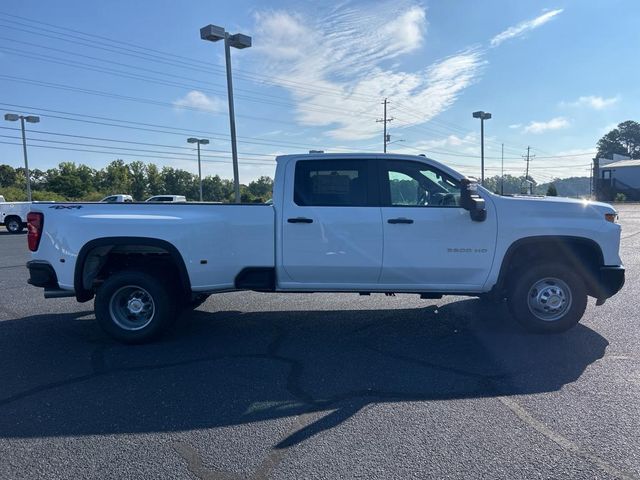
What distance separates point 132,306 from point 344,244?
98.9 inches

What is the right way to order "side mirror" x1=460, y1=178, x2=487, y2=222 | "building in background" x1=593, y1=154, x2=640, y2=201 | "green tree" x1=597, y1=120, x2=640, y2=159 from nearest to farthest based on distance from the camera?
1. "side mirror" x1=460, y1=178, x2=487, y2=222
2. "building in background" x1=593, y1=154, x2=640, y2=201
3. "green tree" x1=597, y1=120, x2=640, y2=159

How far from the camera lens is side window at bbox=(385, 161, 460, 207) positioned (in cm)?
551

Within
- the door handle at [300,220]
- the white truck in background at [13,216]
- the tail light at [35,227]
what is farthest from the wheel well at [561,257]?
the white truck in background at [13,216]

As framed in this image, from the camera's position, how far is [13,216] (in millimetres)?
25203

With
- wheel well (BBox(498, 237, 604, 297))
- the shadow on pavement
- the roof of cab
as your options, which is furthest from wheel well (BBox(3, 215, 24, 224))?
wheel well (BBox(498, 237, 604, 297))

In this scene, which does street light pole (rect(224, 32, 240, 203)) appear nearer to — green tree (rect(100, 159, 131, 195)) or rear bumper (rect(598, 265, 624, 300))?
rear bumper (rect(598, 265, 624, 300))

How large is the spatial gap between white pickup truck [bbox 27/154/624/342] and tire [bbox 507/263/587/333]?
1cm

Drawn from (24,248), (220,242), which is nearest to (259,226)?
(220,242)

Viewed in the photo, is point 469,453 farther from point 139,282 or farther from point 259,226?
point 139,282

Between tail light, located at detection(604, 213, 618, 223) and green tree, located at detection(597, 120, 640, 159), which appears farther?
green tree, located at detection(597, 120, 640, 159)

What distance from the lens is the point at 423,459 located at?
3.11 metres

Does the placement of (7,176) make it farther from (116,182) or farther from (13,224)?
(13,224)

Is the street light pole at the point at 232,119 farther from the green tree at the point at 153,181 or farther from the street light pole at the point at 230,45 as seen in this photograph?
the green tree at the point at 153,181

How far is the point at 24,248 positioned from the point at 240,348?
14.4m
